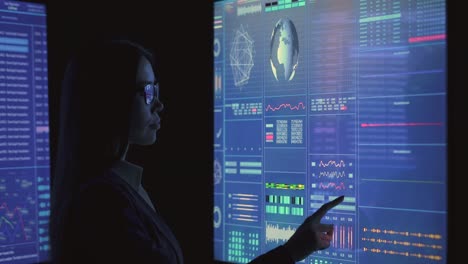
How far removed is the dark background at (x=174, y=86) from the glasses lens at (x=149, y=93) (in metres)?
0.39

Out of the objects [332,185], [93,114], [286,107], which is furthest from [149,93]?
[332,185]

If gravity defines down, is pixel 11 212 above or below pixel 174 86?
below

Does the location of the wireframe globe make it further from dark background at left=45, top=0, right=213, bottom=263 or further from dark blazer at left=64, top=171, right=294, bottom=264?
dark blazer at left=64, top=171, right=294, bottom=264

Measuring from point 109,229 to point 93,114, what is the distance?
0.89 feet

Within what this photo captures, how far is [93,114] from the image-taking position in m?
1.18

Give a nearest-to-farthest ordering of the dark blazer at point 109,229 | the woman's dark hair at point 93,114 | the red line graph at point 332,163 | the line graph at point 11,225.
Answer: the dark blazer at point 109,229
the woman's dark hair at point 93,114
the red line graph at point 332,163
the line graph at point 11,225

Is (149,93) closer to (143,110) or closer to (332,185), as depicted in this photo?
(143,110)

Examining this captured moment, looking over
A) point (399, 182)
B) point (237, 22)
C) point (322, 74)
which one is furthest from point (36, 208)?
point (399, 182)

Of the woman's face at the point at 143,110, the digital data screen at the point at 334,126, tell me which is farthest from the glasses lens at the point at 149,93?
the digital data screen at the point at 334,126

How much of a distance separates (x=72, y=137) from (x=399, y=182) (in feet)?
2.58

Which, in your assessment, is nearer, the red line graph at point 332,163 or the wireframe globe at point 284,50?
the red line graph at point 332,163

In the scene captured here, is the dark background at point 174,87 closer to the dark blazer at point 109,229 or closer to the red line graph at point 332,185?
the red line graph at point 332,185

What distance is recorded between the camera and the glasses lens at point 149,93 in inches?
49.4

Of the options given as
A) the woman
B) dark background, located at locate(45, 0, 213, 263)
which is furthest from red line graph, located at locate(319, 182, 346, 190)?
dark background, located at locate(45, 0, 213, 263)
